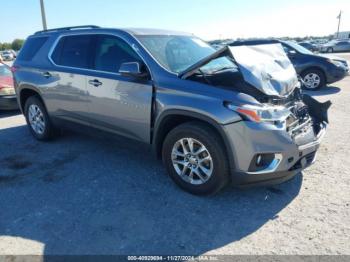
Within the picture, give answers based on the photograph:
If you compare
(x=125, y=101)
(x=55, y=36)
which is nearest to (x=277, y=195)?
(x=125, y=101)

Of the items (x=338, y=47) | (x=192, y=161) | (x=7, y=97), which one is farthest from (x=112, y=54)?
(x=338, y=47)

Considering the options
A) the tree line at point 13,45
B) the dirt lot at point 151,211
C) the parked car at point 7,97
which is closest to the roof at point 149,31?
the dirt lot at point 151,211

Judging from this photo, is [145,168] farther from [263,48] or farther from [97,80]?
[263,48]

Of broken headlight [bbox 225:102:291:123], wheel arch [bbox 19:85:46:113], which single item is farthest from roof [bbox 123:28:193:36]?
wheel arch [bbox 19:85:46:113]

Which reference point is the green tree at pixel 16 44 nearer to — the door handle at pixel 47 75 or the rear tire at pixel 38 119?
the rear tire at pixel 38 119

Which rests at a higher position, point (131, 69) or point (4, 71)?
point (131, 69)

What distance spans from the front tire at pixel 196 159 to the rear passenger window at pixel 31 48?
3.34 m

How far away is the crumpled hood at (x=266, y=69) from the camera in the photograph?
324 centimetres

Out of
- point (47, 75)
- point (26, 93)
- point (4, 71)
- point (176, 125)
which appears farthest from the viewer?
point (4, 71)

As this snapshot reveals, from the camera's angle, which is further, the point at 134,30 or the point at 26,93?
the point at 26,93

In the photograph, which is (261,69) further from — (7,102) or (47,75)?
(7,102)

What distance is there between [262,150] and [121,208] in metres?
1.63

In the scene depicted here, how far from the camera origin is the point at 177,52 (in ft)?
13.9

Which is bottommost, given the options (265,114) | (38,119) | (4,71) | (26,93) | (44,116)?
(38,119)
